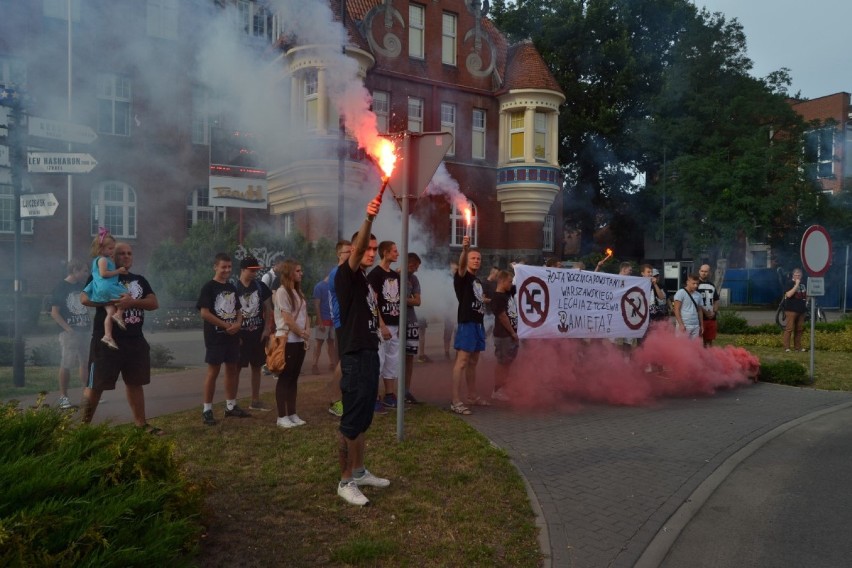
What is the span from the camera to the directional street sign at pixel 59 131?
23.2ft

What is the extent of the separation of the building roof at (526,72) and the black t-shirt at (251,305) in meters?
21.4

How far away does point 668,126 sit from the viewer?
97.9 ft

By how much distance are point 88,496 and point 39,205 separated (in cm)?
681

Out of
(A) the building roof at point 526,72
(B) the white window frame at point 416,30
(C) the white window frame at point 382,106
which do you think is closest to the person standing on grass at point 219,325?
(C) the white window frame at point 382,106

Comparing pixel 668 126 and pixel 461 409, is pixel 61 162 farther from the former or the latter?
pixel 668 126

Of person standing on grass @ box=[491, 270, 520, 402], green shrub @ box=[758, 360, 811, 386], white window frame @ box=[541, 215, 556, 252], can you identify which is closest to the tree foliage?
white window frame @ box=[541, 215, 556, 252]

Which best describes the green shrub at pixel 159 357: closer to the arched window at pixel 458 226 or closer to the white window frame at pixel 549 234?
the arched window at pixel 458 226

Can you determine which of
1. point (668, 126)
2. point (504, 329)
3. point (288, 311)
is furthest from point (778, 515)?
point (668, 126)

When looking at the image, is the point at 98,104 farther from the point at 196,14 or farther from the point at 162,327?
the point at 162,327

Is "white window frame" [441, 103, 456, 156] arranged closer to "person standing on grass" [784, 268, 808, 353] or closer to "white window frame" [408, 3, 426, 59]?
"white window frame" [408, 3, 426, 59]

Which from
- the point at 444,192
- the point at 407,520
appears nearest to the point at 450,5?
the point at 444,192

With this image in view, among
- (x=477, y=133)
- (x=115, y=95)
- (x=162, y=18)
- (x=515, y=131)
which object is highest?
(x=515, y=131)

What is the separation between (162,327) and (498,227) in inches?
605

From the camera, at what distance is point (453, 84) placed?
992 inches
